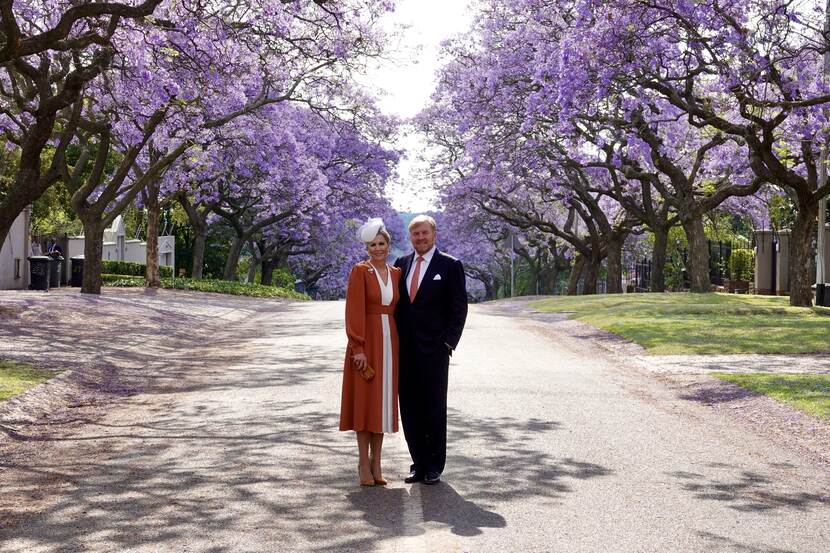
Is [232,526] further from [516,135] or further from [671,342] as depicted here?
[516,135]

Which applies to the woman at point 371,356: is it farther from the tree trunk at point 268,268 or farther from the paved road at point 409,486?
the tree trunk at point 268,268

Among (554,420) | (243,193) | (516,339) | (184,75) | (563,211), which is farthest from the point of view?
(563,211)

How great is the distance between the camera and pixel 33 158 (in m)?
18.0

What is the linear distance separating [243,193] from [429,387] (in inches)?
1634

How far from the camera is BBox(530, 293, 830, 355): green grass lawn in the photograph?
738 inches

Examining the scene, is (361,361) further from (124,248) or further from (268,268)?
(268,268)

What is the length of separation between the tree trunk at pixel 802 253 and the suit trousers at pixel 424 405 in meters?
21.2

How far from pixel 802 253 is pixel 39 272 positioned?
22.4m

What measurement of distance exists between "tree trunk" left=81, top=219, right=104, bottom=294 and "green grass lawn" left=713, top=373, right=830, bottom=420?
738 inches

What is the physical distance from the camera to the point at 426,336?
7.86 m

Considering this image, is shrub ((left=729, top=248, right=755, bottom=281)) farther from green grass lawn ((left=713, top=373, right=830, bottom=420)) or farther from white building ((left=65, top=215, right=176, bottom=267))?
green grass lawn ((left=713, top=373, right=830, bottom=420))

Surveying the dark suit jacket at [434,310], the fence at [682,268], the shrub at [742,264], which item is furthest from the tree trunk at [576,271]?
the dark suit jacket at [434,310]

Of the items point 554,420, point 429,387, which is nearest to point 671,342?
point 554,420

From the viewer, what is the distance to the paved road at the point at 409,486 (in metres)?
6.21
